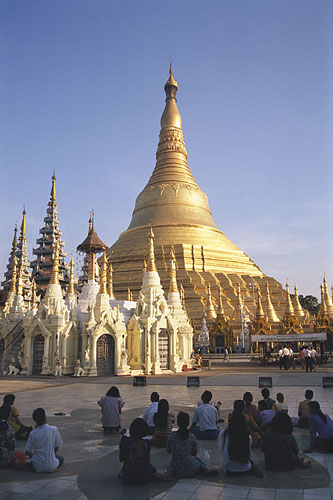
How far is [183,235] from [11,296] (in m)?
A: 26.3

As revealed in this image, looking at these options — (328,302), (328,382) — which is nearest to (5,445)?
(328,382)

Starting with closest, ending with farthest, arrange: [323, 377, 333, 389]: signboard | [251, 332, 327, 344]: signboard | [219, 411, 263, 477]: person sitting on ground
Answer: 1. [219, 411, 263, 477]: person sitting on ground
2. [323, 377, 333, 389]: signboard
3. [251, 332, 327, 344]: signboard

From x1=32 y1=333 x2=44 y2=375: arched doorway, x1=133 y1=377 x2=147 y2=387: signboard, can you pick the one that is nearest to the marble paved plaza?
x1=133 y1=377 x2=147 y2=387: signboard

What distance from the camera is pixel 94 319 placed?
89.8 ft

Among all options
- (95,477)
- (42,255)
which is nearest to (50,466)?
(95,477)

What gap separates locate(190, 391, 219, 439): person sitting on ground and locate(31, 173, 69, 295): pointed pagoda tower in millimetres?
62619

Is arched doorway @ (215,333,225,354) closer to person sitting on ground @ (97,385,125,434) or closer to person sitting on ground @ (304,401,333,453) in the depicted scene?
person sitting on ground @ (97,385,125,434)

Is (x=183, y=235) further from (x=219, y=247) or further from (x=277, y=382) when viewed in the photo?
(x=277, y=382)

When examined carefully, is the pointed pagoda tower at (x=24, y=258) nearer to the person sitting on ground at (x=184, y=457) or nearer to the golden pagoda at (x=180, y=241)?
the golden pagoda at (x=180, y=241)

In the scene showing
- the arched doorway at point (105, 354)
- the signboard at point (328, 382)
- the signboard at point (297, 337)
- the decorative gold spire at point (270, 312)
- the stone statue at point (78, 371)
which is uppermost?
the decorative gold spire at point (270, 312)

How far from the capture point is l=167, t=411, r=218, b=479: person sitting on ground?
6.85 metres

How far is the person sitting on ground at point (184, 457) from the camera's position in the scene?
6.85m

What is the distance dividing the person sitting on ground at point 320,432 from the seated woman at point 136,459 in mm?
3175

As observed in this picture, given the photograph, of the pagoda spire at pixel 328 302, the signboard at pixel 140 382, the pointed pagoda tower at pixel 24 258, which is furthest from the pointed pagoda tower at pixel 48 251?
the signboard at pixel 140 382
